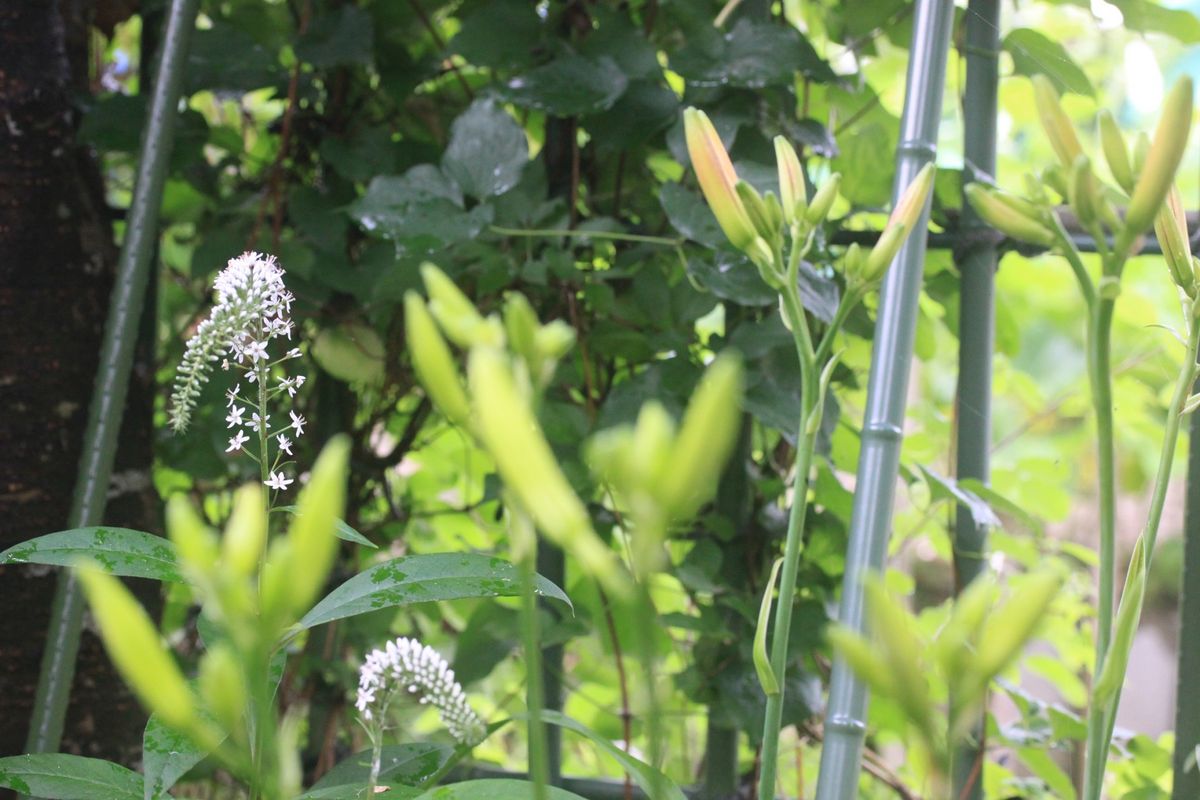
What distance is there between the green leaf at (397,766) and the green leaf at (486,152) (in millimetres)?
409

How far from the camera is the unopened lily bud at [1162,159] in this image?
0.74ft

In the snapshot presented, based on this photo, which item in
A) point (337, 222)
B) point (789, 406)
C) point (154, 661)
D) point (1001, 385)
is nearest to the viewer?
point (154, 661)

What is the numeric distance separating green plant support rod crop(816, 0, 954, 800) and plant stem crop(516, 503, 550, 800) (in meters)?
0.18

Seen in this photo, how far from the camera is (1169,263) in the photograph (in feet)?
0.94

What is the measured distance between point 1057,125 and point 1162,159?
0.03m

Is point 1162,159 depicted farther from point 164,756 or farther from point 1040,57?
point 1040,57

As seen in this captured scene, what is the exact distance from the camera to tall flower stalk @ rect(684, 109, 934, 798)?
10.5 inches

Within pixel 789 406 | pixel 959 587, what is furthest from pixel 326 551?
pixel 959 587

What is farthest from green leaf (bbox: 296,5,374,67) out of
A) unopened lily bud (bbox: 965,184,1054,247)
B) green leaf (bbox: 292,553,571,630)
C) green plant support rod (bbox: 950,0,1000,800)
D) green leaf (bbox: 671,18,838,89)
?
unopened lily bud (bbox: 965,184,1054,247)

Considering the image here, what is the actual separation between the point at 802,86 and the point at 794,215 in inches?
23.9

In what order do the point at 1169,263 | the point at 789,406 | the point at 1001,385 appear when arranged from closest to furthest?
the point at 1169,263 < the point at 789,406 < the point at 1001,385

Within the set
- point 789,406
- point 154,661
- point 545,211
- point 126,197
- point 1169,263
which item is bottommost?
point 154,661

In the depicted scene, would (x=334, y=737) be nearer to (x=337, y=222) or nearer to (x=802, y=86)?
(x=337, y=222)

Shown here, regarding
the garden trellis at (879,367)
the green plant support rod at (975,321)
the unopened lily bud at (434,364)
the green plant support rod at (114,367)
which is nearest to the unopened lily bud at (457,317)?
the unopened lily bud at (434,364)
